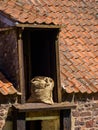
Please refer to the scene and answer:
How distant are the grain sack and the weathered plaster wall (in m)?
0.43

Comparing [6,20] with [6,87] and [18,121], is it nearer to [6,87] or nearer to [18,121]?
[6,87]

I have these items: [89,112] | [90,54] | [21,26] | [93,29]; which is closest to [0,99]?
[21,26]

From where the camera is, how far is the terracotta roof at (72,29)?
11.3 metres

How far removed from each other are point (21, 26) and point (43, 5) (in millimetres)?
2895

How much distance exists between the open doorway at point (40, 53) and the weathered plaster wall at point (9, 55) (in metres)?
0.42

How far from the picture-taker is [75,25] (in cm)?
1349

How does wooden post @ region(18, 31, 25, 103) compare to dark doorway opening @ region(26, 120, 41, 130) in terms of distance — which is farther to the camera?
dark doorway opening @ region(26, 120, 41, 130)

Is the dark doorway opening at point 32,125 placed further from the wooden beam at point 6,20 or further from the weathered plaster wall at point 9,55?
the wooden beam at point 6,20

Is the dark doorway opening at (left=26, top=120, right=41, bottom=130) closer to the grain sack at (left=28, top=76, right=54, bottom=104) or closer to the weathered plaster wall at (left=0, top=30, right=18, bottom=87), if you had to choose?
the grain sack at (left=28, top=76, right=54, bottom=104)

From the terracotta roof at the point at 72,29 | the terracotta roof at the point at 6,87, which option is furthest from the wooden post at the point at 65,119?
the terracotta roof at the point at 6,87

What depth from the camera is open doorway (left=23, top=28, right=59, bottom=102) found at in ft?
36.4

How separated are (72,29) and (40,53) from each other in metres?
2.05

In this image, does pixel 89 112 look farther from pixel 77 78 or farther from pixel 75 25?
pixel 75 25

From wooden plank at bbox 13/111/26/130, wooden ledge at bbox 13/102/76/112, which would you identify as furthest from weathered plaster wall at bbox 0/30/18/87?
wooden plank at bbox 13/111/26/130
